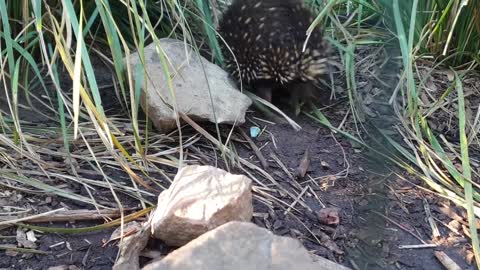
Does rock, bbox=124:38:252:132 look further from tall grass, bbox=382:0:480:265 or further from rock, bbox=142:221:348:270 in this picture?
rock, bbox=142:221:348:270

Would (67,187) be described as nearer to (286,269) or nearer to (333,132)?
(286,269)

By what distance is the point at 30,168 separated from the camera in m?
2.07

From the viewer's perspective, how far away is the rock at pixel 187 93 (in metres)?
2.26

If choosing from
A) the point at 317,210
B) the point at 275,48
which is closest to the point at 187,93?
the point at 275,48

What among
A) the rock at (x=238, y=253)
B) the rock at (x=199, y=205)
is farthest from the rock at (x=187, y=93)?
the rock at (x=238, y=253)

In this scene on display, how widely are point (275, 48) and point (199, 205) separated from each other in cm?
101

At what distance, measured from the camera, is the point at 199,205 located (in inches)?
68.2

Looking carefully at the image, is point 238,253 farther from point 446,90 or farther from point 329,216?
point 446,90

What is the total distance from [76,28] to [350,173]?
100cm

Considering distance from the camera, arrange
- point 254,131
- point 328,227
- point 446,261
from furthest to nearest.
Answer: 1. point 254,131
2. point 328,227
3. point 446,261

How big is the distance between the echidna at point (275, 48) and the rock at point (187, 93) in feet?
0.50

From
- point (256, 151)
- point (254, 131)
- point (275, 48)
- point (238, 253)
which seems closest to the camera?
point (238, 253)

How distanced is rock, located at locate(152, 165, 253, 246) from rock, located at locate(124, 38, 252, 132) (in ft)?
1.41

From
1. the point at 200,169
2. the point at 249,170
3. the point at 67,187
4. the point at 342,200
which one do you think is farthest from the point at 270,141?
the point at 67,187
